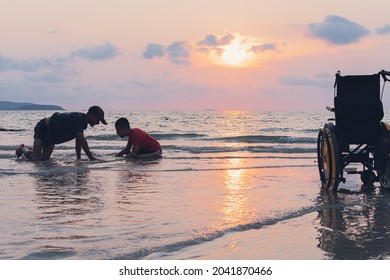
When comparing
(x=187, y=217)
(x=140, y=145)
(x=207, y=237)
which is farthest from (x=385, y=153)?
(x=140, y=145)

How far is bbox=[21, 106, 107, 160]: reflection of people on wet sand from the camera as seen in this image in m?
11.1

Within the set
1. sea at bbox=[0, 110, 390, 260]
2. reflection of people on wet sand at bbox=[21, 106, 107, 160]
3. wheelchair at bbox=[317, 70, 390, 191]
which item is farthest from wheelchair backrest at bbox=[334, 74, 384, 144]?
reflection of people on wet sand at bbox=[21, 106, 107, 160]

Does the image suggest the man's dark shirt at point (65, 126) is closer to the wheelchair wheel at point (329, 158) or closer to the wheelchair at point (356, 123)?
the wheelchair wheel at point (329, 158)

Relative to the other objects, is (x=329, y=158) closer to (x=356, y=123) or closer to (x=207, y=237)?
(x=356, y=123)

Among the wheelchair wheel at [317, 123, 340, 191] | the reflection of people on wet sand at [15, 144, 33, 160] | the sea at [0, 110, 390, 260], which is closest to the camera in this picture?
the sea at [0, 110, 390, 260]

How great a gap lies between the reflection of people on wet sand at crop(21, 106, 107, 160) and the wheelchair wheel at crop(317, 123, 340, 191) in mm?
4523

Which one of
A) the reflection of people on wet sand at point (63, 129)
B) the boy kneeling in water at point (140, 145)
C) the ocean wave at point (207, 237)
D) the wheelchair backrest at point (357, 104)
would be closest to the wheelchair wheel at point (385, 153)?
the wheelchair backrest at point (357, 104)

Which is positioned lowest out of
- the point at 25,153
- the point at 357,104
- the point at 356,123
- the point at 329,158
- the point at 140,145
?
the point at 25,153

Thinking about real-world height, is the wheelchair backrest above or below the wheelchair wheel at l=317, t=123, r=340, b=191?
above

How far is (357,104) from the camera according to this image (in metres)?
7.34

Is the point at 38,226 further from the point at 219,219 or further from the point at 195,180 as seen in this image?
the point at 195,180

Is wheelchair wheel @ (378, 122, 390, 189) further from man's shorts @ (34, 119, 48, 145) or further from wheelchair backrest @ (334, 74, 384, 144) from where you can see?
man's shorts @ (34, 119, 48, 145)

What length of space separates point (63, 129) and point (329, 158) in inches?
241

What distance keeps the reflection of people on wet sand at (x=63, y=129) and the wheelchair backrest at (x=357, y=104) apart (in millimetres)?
5044
